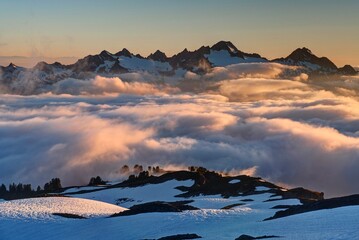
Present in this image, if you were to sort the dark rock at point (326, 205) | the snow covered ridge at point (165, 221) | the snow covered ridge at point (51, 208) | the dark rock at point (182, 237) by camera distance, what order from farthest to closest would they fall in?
1. the snow covered ridge at point (51, 208)
2. the dark rock at point (326, 205)
3. the dark rock at point (182, 237)
4. the snow covered ridge at point (165, 221)

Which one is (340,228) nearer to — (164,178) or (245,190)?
(245,190)

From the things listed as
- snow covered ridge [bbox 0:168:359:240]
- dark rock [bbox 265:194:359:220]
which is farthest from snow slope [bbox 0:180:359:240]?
→ dark rock [bbox 265:194:359:220]

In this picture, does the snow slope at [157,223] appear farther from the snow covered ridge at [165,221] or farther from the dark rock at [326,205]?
the dark rock at [326,205]

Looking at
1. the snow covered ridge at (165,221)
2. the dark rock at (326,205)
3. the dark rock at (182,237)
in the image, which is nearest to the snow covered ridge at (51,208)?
the snow covered ridge at (165,221)

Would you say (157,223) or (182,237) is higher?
(157,223)

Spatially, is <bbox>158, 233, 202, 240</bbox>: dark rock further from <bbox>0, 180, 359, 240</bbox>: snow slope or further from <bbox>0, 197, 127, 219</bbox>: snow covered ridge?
<bbox>0, 197, 127, 219</bbox>: snow covered ridge

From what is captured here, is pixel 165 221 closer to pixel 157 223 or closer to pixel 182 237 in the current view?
pixel 157 223

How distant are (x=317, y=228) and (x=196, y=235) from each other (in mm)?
10778

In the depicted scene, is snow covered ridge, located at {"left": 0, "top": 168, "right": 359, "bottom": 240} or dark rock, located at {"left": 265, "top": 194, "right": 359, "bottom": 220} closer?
snow covered ridge, located at {"left": 0, "top": 168, "right": 359, "bottom": 240}

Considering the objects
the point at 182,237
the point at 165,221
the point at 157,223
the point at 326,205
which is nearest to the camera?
the point at 182,237

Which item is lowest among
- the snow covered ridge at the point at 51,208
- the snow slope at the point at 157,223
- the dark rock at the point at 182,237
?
the dark rock at the point at 182,237

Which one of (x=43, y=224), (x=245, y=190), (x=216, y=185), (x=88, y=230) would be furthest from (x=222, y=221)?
(x=216, y=185)

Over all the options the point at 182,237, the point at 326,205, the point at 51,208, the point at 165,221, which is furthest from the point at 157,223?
the point at 326,205

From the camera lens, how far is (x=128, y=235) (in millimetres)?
46000
